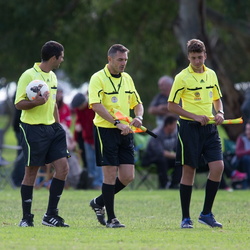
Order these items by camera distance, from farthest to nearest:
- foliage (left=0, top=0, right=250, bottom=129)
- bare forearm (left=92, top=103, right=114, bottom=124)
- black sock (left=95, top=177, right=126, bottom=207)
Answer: foliage (left=0, top=0, right=250, bottom=129) < black sock (left=95, top=177, right=126, bottom=207) < bare forearm (left=92, top=103, right=114, bottom=124)

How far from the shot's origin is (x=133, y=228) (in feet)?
31.0

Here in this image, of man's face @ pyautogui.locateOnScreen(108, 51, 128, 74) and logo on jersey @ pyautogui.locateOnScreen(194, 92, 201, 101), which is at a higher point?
man's face @ pyautogui.locateOnScreen(108, 51, 128, 74)

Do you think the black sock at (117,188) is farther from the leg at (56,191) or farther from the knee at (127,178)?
the leg at (56,191)

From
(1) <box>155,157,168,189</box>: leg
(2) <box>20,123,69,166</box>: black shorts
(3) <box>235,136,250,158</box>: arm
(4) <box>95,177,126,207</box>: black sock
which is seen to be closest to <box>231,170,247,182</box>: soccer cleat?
(3) <box>235,136,250,158</box>: arm

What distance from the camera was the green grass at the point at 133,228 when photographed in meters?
7.91

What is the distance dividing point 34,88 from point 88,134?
793cm

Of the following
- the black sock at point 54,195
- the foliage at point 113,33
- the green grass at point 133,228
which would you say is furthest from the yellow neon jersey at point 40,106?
the foliage at point 113,33

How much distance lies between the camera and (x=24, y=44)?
22.6 m

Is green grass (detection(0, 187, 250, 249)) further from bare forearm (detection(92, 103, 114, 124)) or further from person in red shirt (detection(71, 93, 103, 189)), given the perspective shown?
person in red shirt (detection(71, 93, 103, 189))

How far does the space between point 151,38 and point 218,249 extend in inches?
761

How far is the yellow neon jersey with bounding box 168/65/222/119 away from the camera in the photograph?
948 cm

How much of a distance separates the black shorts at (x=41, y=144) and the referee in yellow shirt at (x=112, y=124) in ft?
1.53

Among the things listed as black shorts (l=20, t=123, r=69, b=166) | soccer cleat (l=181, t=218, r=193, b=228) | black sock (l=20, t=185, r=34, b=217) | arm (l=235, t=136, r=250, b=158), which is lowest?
soccer cleat (l=181, t=218, r=193, b=228)

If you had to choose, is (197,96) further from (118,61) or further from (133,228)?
(133,228)
